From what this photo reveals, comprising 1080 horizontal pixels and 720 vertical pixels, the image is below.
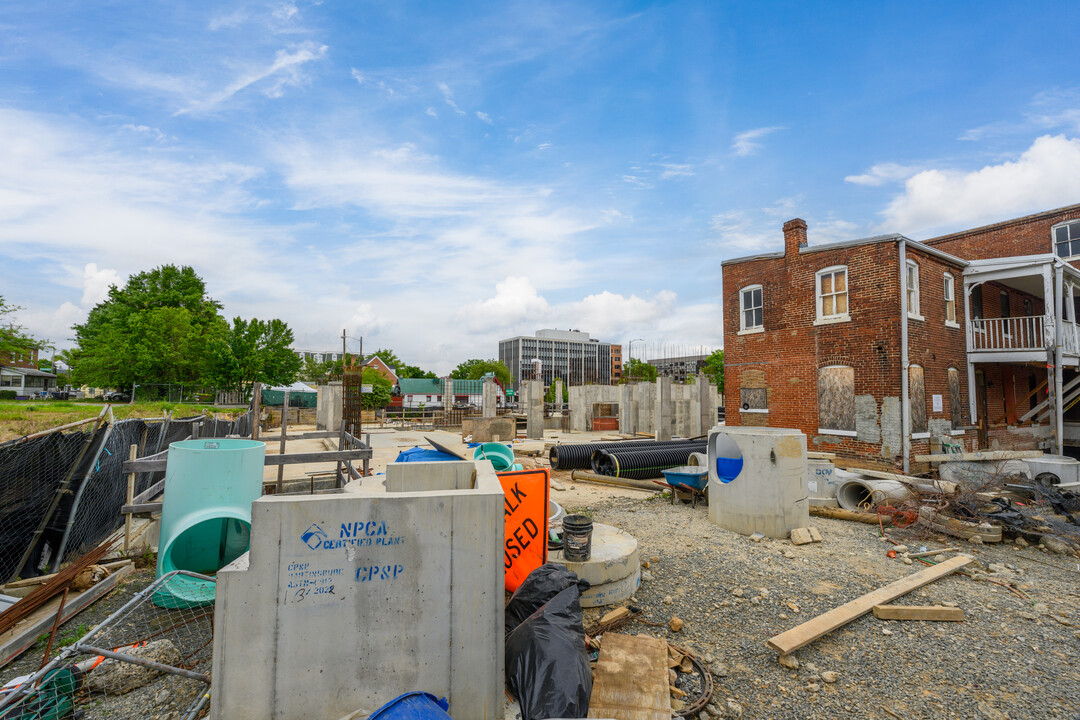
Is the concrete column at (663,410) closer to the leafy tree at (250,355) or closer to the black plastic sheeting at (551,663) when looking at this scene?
the black plastic sheeting at (551,663)

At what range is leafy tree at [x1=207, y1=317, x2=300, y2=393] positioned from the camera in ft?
115

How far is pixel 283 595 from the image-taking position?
3195mm

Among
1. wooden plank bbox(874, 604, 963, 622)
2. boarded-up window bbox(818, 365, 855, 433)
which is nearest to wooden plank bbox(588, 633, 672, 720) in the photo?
wooden plank bbox(874, 604, 963, 622)

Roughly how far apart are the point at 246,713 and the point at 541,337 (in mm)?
141546

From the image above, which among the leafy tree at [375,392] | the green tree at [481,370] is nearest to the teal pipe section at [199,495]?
the leafy tree at [375,392]

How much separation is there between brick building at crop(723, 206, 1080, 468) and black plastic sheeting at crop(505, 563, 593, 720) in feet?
43.3

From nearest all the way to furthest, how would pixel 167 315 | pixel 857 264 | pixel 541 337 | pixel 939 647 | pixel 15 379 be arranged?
pixel 939 647 < pixel 857 264 < pixel 167 315 < pixel 15 379 < pixel 541 337

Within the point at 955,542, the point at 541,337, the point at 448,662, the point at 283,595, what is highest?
the point at 541,337

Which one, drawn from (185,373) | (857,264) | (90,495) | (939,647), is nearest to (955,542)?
(939,647)

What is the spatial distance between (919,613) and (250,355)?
4002cm

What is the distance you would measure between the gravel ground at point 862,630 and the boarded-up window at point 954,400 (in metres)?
9.10

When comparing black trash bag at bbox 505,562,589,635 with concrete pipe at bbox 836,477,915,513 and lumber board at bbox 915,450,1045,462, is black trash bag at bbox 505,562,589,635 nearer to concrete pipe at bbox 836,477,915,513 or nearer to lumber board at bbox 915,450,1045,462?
concrete pipe at bbox 836,477,915,513

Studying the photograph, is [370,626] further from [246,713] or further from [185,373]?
[185,373]

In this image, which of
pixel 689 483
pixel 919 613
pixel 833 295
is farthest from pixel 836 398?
pixel 919 613
